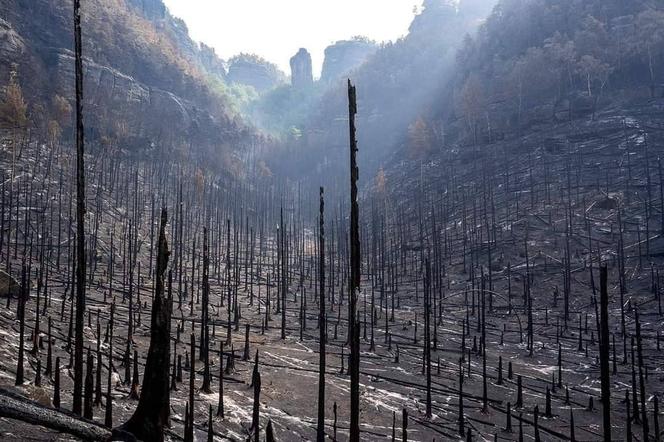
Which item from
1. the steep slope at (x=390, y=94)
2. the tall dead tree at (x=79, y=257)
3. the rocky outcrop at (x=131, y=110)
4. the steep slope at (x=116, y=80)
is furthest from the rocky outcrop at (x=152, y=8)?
the tall dead tree at (x=79, y=257)

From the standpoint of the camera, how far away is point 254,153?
126000 mm

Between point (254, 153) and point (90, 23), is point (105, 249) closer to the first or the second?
point (90, 23)

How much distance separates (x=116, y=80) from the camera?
308 feet

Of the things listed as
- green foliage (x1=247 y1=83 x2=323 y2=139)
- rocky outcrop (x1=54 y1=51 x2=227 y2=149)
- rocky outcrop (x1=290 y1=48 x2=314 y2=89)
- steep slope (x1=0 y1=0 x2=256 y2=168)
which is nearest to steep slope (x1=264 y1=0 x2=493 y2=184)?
steep slope (x1=0 y1=0 x2=256 y2=168)

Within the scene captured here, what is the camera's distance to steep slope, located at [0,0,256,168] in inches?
3012

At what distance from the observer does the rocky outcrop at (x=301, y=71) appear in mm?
196125

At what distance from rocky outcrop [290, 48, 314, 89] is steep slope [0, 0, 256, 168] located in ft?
252

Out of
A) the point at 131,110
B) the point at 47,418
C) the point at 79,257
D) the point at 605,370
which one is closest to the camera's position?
the point at 47,418

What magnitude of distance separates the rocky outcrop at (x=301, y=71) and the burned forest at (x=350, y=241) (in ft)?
174

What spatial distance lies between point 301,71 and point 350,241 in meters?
190

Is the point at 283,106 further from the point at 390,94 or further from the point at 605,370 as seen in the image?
the point at 605,370

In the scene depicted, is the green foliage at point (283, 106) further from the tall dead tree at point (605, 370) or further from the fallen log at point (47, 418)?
the fallen log at point (47, 418)

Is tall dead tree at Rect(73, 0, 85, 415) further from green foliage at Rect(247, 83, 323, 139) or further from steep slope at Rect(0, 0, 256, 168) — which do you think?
green foliage at Rect(247, 83, 323, 139)

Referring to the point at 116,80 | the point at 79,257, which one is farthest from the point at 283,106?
the point at 79,257
